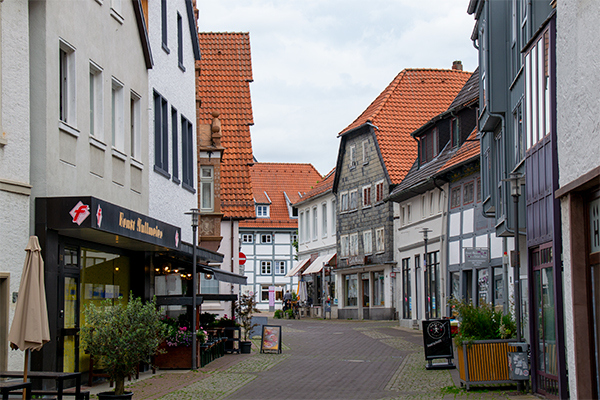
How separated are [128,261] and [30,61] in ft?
22.3

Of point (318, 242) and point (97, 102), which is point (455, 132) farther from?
point (318, 242)

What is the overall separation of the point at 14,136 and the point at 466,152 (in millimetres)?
19384

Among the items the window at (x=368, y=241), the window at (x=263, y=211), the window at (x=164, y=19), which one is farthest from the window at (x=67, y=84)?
the window at (x=263, y=211)

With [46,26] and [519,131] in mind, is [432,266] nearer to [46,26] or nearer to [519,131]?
[519,131]

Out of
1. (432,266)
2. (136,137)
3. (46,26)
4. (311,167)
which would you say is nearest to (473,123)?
(432,266)

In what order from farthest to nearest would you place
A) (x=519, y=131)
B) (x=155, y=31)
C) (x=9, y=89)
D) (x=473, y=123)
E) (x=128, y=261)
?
(x=473, y=123) → (x=155, y=31) → (x=128, y=261) → (x=519, y=131) → (x=9, y=89)

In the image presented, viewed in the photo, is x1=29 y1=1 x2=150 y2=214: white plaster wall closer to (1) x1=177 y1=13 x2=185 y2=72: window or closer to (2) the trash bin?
(1) x1=177 y1=13 x2=185 y2=72: window

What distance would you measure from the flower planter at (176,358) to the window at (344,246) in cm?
2870

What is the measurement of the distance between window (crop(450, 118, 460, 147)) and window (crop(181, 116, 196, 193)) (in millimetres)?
12077

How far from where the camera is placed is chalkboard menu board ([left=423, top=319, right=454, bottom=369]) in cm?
1727

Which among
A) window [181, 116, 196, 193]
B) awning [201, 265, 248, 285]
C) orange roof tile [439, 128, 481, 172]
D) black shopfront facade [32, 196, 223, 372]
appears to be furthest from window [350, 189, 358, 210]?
black shopfront facade [32, 196, 223, 372]

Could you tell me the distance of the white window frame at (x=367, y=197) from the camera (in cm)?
4259

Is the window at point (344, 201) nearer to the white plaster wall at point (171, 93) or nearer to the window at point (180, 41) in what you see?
the white plaster wall at point (171, 93)

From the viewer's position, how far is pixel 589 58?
9.10 metres
